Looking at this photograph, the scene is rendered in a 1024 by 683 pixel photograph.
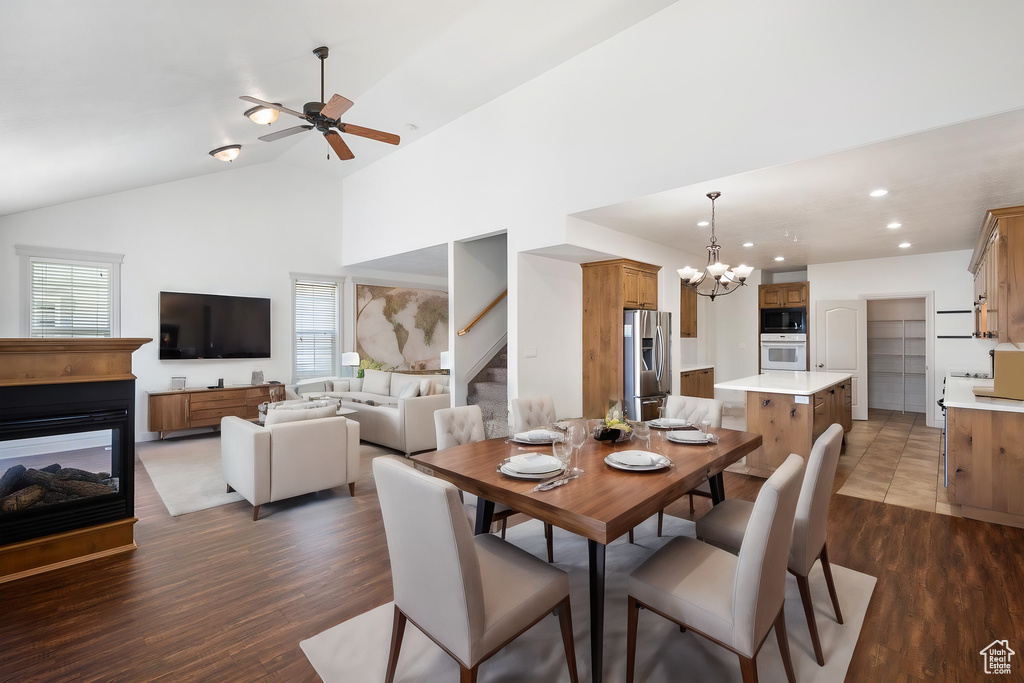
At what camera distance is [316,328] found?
303 inches

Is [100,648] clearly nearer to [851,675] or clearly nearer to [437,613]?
[437,613]

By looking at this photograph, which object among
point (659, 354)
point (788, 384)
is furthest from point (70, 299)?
point (788, 384)

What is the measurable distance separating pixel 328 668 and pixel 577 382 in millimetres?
4389

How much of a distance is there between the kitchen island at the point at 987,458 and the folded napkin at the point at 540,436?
9.94ft

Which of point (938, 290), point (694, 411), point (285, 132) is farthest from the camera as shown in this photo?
point (938, 290)

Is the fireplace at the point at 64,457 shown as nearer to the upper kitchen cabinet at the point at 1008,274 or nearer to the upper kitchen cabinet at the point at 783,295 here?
the upper kitchen cabinet at the point at 1008,274

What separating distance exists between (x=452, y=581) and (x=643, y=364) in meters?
4.42

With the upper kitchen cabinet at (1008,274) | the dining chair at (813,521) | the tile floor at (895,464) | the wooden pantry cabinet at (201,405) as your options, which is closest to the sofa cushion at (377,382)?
the wooden pantry cabinet at (201,405)

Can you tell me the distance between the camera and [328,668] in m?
1.86

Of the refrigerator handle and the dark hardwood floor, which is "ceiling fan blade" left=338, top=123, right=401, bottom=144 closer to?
the dark hardwood floor

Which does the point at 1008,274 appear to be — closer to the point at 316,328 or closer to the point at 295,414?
the point at 295,414

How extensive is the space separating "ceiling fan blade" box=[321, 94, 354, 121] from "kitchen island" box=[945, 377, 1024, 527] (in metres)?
4.87

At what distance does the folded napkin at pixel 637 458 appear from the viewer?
2.08m

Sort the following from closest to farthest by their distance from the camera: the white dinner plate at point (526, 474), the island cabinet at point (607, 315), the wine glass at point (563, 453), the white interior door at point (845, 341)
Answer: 1. the white dinner plate at point (526, 474)
2. the wine glass at point (563, 453)
3. the island cabinet at point (607, 315)
4. the white interior door at point (845, 341)
